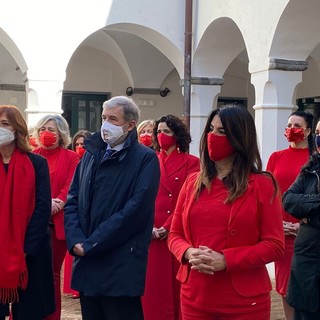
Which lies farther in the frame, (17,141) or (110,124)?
(17,141)

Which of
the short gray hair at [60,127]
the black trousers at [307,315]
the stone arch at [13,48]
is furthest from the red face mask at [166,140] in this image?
the stone arch at [13,48]

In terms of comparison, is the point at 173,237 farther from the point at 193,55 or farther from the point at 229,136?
the point at 193,55

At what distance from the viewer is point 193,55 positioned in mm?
11773

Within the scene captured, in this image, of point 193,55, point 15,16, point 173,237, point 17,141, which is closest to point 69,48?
point 15,16

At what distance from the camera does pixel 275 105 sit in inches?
347

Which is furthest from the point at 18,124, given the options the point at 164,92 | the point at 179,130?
the point at 164,92

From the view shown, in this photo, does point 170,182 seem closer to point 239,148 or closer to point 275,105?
point 239,148

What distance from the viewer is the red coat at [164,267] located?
4.96 metres

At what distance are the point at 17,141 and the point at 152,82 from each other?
11.7 m

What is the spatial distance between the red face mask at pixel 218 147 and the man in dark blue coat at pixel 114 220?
620mm

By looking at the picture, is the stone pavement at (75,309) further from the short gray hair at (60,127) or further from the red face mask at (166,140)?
the red face mask at (166,140)

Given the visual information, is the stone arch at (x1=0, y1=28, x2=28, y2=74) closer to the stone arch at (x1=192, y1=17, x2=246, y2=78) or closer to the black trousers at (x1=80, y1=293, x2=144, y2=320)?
the stone arch at (x1=192, y1=17, x2=246, y2=78)

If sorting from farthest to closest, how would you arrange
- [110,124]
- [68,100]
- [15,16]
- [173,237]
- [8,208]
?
[68,100] → [15,16] → [8,208] → [110,124] → [173,237]

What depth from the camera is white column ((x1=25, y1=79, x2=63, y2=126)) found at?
36.2 feet
